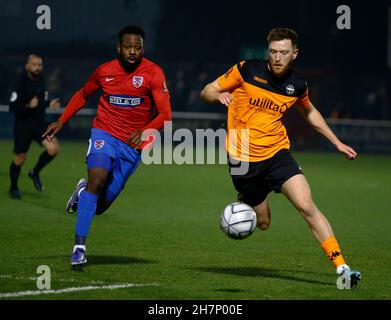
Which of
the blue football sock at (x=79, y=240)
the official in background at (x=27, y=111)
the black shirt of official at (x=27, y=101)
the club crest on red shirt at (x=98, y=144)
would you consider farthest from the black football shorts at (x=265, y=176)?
the black shirt of official at (x=27, y=101)

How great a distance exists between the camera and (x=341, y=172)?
87.7 ft

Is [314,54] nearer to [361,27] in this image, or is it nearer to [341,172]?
[361,27]

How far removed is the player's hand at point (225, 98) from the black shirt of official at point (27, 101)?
362 inches

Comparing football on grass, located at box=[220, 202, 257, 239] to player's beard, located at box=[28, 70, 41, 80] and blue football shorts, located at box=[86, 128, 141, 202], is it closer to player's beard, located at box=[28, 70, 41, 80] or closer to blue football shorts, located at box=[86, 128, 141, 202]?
blue football shorts, located at box=[86, 128, 141, 202]

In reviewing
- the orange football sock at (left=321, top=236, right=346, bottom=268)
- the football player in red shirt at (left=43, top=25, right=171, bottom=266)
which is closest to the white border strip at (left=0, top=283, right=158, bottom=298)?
the football player in red shirt at (left=43, top=25, right=171, bottom=266)

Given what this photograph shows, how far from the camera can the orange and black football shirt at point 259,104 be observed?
10.6 meters

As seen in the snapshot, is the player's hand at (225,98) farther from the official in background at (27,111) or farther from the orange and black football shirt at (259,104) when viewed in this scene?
the official in background at (27,111)

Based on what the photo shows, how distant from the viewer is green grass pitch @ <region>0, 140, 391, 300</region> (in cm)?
988

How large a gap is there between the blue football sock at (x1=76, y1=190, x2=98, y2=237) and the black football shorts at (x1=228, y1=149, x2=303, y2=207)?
1.52 m

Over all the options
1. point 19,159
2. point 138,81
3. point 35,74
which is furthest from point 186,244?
point 35,74
